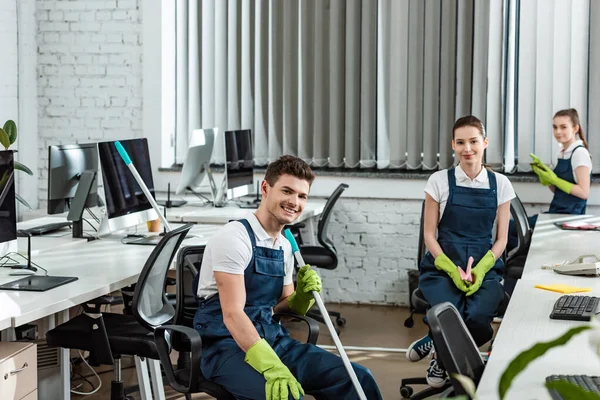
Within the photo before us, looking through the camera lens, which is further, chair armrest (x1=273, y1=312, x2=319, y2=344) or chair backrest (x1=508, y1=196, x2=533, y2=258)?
chair backrest (x1=508, y1=196, x2=533, y2=258)

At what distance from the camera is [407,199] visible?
19.6 feet

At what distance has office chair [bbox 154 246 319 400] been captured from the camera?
2658 millimetres

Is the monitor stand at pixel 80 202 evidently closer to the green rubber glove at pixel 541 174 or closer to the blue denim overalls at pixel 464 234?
the blue denim overalls at pixel 464 234

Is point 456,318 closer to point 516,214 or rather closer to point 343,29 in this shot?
point 516,214

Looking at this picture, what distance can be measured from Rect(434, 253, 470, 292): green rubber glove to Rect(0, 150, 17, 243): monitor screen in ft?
5.71

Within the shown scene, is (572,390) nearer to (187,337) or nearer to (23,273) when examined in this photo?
(187,337)

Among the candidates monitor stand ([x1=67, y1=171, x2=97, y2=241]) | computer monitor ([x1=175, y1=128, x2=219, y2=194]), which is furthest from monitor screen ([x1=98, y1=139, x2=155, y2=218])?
computer monitor ([x1=175, y1=128, x2=219, y2=194])

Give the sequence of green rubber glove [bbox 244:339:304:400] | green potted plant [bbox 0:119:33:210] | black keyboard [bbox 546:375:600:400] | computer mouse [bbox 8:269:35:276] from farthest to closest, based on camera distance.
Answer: green potted plant [bbox 0:119:33:210], computer mouse [bbox 8:269:35:276], green rubber glove [bbox 244:339:304:400], black keyboard [bbox 546:375:600:400]

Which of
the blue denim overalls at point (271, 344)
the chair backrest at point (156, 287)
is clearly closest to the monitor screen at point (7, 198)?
the chair backrest at point (156, 287)

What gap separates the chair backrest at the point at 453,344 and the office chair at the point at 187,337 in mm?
786

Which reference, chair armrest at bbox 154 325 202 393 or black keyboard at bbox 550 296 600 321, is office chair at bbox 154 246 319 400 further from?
black keyboard at bbox 550 296 600 321

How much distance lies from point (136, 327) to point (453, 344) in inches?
64.6

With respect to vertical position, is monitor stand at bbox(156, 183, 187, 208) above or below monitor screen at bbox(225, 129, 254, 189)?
below

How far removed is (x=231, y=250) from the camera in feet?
8.76
